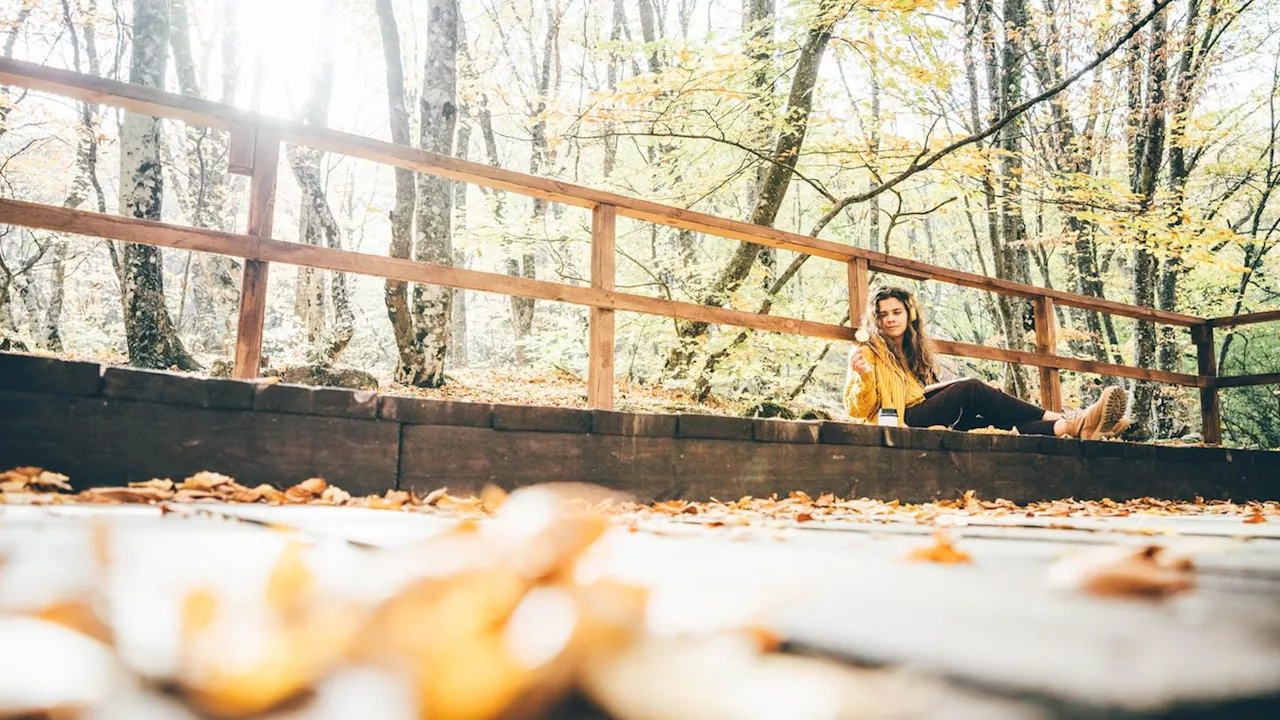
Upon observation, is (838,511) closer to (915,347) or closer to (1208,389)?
(915,347)

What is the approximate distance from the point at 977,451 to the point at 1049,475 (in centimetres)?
65

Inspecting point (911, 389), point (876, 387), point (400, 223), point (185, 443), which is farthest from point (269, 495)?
point (400, 223)

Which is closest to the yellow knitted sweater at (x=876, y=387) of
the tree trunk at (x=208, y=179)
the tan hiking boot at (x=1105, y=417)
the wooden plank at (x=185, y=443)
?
the tan hiking boot at (x=1105, y=417)

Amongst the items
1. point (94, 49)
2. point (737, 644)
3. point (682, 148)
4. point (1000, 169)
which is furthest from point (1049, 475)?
point (94, 49)

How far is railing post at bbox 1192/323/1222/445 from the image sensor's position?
6652 mm

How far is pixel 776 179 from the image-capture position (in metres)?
7.59

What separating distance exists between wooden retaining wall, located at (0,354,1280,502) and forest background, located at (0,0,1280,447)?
3.68 metres

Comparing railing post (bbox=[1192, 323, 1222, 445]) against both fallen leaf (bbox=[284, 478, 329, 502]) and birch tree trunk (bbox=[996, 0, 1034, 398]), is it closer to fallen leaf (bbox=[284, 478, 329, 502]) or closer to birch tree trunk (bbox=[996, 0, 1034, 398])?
birch tree trunk (bbox=[996, 0, 1034, 398])

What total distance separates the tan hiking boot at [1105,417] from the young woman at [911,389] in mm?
118

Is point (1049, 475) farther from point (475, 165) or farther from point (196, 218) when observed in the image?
point (196, 218)

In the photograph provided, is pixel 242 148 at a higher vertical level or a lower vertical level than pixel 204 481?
higher

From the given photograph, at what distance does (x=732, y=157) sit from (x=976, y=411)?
687cm

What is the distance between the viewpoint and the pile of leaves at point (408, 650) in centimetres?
44

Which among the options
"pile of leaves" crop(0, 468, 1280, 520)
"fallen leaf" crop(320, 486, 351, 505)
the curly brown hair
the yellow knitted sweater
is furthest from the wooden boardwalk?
the curly brown hair
